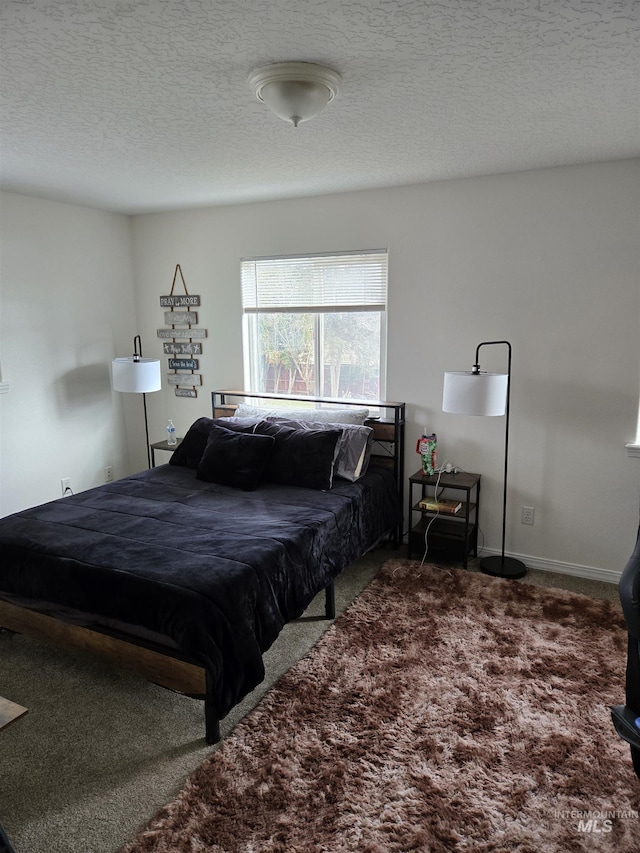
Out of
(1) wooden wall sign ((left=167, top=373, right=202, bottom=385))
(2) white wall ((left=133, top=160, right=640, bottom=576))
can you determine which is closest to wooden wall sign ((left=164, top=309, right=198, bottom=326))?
(1) wooden wall sign ((left=167, top=373, right=202, bottom=385))

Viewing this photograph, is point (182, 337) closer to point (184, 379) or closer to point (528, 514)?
point (184, 379)

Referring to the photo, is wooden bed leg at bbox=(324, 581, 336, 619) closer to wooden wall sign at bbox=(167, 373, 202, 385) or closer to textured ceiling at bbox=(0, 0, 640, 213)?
textured ceiling at bbox=(0, 0, 640, 213)

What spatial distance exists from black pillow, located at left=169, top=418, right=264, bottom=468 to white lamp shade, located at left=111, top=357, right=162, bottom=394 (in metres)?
0.65

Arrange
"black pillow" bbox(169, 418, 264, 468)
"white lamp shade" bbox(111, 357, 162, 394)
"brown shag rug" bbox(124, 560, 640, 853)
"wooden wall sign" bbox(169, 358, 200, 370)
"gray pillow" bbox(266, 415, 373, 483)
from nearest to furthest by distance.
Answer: "brown shag rug" bbox(124, 560, 640, 853) < "gray pillow" bbox(266, 415, 373, 483) < "black pillow" bbox(169, 418, 264, 468) < "white lamp shade" bbox(111, 357, 162, 394) < "wooden wall sign" bbox(169, 358, 200, 370)

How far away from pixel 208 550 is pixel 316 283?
2361 mm

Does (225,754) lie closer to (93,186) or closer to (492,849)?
(492,849)

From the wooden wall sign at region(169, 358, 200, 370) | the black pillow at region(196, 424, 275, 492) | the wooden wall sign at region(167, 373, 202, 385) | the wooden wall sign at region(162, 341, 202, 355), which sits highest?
the wooden wall sign at region(162, 341, 202, 355)

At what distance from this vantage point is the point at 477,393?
3223mm

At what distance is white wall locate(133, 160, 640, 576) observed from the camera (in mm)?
3268

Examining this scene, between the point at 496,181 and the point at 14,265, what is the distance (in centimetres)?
327

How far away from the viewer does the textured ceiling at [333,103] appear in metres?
1.60

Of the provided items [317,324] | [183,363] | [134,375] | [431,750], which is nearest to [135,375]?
[134,375]

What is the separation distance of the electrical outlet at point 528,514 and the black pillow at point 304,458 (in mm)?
1296

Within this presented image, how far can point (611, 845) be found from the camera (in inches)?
67.0
